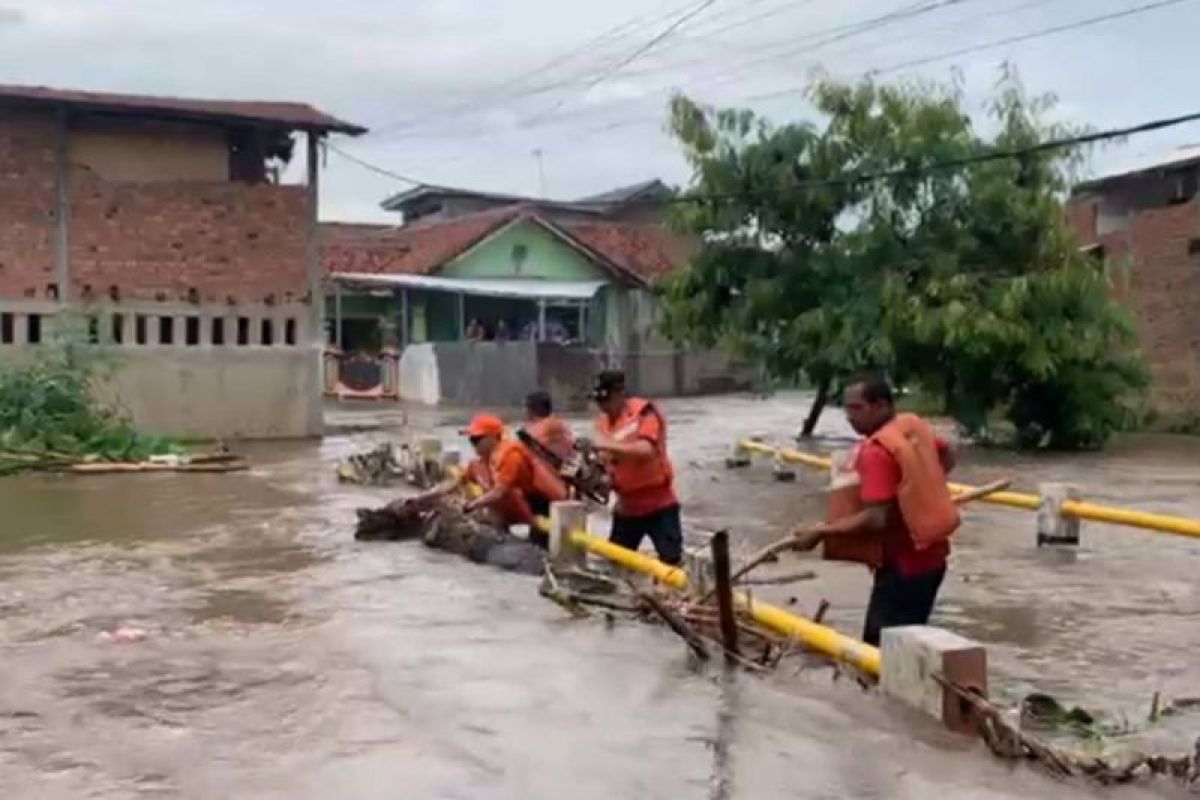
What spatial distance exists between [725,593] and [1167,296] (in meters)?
24.3

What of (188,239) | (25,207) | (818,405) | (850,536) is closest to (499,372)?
(188,239)

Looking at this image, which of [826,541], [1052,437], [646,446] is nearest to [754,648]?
[826,541]

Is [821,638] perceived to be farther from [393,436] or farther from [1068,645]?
[393,436]

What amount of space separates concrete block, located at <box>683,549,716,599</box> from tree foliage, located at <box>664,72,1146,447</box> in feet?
45.8

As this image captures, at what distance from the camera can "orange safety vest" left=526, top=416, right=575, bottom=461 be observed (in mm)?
12281

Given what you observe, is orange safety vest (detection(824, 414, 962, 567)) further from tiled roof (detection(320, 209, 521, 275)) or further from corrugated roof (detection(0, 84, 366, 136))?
tiled roof (detection(320, 209, 521, 275))

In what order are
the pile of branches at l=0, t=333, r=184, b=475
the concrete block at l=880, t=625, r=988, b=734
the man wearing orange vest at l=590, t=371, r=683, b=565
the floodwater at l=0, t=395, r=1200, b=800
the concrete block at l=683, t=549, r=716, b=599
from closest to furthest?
1. the floodwater at l=0, t=395, r=1200, b=800
2. the concrete block at l=880, t=625, r=988, b=734
3. the concrete block at l=683, t=549, r=716, b=599
4. the man wearing orange vest at l=590, t=371, r=683, b=565
5. the pile of branches at l=0, t=333, r=184, b=475

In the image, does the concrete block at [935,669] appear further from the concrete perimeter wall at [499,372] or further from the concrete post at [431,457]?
the concrete perimeter wall at [499,372]

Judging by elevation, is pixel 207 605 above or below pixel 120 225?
below

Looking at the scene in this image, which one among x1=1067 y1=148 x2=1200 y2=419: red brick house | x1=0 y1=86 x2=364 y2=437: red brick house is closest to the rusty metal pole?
x1=0 y1=86 x2=364 y2=437: red brick house

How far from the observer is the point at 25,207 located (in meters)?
25.1

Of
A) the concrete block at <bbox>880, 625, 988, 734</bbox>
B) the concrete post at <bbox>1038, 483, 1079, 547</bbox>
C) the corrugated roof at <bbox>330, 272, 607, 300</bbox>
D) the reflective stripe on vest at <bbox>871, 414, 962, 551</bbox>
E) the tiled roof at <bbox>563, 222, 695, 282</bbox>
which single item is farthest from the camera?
the tiled roof at <bbox>563, 222, 695, 282</bbox>

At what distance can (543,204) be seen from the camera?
5631 cm

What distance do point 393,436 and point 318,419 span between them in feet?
4.35
